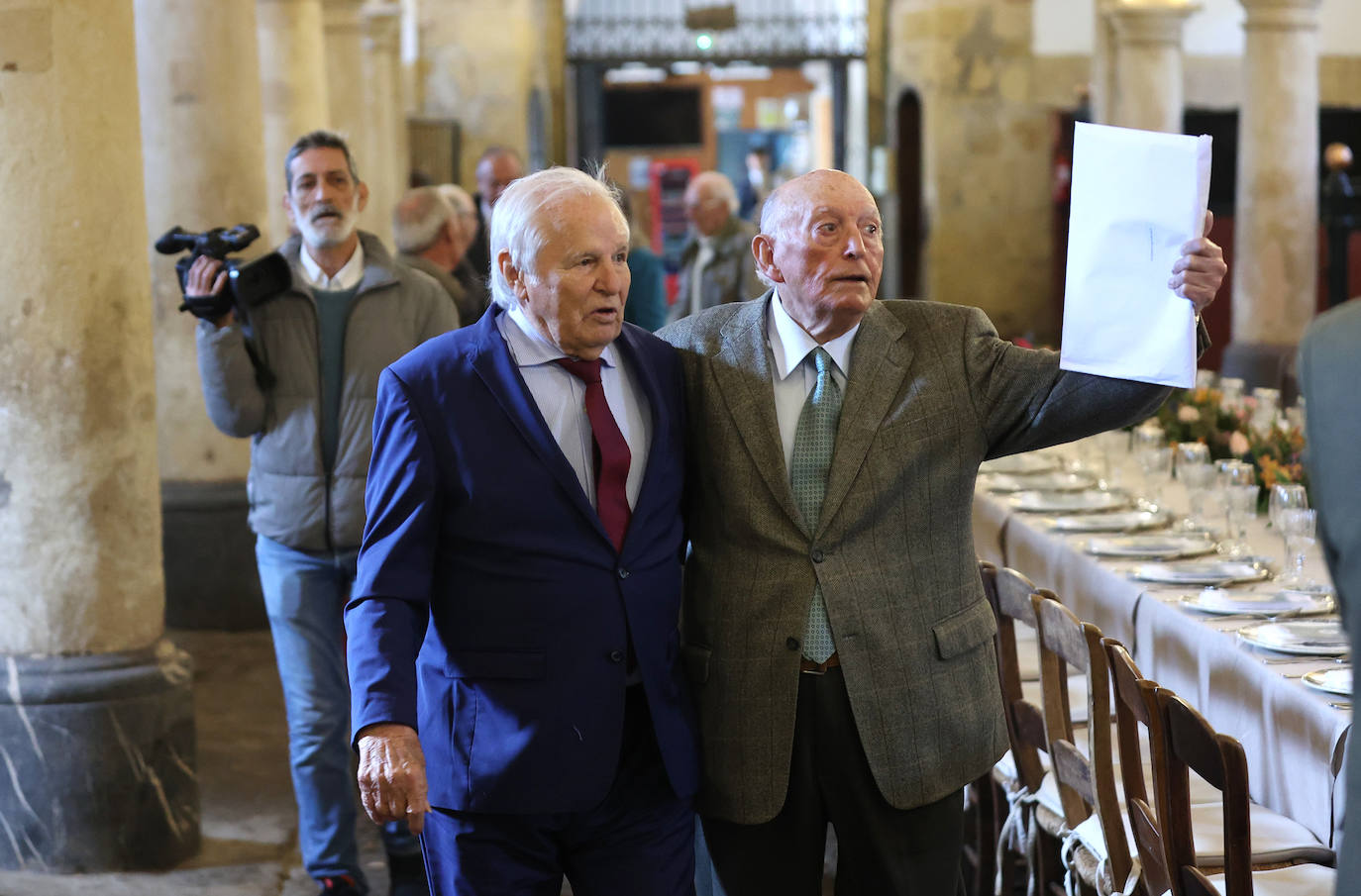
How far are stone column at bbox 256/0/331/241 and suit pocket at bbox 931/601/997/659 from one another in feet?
22.0

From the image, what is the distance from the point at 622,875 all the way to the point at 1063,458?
183 inches

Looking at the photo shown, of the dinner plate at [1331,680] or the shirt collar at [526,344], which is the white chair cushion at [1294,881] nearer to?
the dinner plate at [1331,680]

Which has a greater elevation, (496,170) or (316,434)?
(496,170)

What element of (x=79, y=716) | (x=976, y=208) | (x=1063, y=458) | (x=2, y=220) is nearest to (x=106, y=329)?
(x=2, y=220)

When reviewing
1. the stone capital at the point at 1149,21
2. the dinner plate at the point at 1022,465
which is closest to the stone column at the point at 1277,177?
the stone capital at the point at 1149,21

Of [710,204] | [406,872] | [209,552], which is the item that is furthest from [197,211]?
[406,872]

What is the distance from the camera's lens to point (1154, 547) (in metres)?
4.59

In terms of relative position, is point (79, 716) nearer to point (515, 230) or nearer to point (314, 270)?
point (314, 270)

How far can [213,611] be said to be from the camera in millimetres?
6773

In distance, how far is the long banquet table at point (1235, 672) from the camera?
3109 millimetres

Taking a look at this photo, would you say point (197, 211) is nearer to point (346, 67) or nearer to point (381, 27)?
point (346, 67)

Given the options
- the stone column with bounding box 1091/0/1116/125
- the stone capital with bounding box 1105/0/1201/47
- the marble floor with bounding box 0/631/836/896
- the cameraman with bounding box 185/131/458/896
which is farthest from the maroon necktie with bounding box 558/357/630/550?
the stone column with bounding box 1091/0/1116/125

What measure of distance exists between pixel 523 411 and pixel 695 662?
0.48 m

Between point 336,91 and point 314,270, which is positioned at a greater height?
point 336,91
